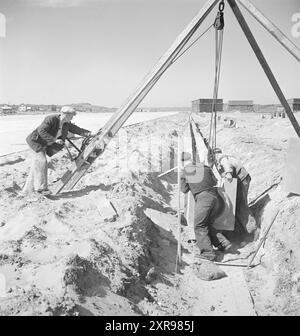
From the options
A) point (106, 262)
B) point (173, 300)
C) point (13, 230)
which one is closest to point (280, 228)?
point (173, 300)

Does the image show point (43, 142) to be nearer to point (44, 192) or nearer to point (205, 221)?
point (44, 192)

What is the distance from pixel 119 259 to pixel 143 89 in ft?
10.2

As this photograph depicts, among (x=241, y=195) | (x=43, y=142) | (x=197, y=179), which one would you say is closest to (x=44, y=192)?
(x=43, y=142)

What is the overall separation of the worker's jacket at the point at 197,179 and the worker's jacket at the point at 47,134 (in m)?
2.25

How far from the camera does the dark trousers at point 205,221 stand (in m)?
5.45

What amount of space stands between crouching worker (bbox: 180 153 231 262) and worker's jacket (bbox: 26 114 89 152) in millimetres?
2263

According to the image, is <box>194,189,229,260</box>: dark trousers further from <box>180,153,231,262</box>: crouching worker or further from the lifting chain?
the lifting chain

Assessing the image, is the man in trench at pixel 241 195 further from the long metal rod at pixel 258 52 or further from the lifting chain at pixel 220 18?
the lifting chain at pixel 220 18

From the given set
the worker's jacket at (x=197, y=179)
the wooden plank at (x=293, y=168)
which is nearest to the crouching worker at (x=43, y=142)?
the worker's jacket at (x=197, y=179)

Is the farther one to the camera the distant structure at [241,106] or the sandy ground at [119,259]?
the distant structure at [241,106]

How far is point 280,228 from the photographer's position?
16.9ft
